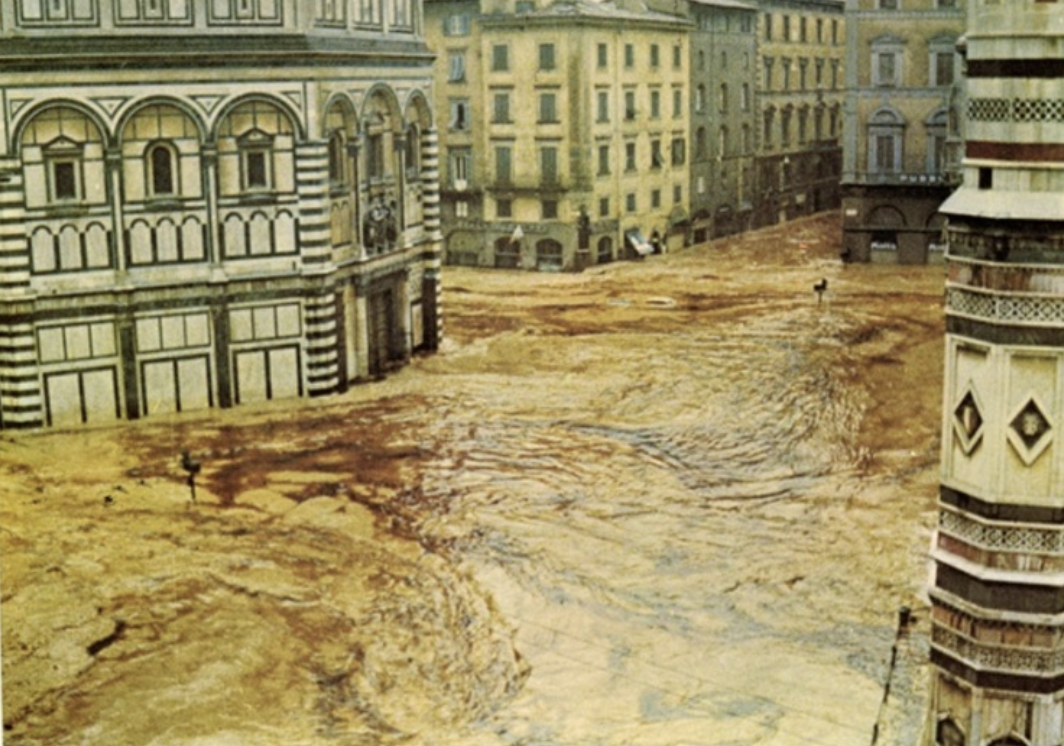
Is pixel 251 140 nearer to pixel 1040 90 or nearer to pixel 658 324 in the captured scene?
pixel 658 324

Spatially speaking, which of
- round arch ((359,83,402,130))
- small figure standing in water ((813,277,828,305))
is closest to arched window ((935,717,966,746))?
round arch ((359,83,402,130))

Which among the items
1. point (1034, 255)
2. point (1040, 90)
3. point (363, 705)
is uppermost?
point (1040, 90)

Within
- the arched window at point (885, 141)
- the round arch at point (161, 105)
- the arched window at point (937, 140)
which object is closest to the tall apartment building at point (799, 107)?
the arched window at point (885, 141)

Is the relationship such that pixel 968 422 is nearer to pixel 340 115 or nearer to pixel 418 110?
pixel 340 115

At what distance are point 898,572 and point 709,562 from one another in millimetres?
3204

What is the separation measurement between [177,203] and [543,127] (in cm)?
3186

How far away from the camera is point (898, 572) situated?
23.4 m

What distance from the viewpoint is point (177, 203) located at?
35312 mm

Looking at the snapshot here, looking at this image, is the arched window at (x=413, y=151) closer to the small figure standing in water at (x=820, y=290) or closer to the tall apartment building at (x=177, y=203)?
the tall apartment building at (x=177, y=203)

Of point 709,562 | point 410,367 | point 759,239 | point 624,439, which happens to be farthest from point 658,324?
point 759,239

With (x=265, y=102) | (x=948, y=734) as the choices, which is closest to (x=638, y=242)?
(x=265, y=102)

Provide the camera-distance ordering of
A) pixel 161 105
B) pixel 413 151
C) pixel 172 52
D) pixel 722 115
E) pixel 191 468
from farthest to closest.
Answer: pixel 722 115, pixel 413 151, pixel 161 105, pixel 172 52, pixel 191 468

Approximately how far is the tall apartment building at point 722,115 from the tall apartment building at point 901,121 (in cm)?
1439

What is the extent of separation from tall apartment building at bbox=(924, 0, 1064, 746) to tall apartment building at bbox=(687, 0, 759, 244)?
66.6 m
